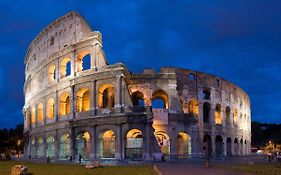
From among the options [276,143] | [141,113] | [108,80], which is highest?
[108,80]

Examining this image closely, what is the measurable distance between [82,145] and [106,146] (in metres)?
3.59

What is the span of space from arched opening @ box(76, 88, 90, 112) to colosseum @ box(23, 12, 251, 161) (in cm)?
11

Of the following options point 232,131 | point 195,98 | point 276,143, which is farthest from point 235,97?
point 276,143

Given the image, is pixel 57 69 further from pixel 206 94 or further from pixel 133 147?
pixel 206 94

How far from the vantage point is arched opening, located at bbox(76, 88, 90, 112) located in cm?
4361

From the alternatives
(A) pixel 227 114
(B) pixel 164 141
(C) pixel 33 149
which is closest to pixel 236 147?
(A) pixel 227 114

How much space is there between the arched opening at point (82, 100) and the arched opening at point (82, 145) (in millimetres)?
2831

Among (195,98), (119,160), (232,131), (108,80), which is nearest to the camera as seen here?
(119,160)

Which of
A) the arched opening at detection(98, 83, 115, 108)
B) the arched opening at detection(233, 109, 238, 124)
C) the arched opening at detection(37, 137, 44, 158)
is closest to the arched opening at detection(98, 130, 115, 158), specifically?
the arched opening at detection(98, 83, 115, 108)

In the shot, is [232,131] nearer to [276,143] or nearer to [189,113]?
[189,113]

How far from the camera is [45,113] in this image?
4928 centimetres

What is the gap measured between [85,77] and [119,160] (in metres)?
9.99

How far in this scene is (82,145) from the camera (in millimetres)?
43656

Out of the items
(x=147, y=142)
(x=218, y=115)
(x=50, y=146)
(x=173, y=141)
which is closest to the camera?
(x=147, y=142)
